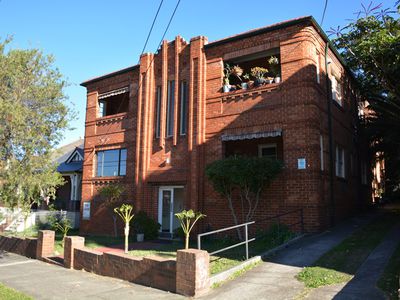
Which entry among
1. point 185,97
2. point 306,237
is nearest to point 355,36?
point 185,97

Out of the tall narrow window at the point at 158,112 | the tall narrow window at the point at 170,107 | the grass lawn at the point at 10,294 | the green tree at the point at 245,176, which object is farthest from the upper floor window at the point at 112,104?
the grass lawn at the point at 10,294

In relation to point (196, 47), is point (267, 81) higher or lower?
lower

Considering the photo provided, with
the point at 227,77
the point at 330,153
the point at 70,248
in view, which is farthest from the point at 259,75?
the point at 70,248

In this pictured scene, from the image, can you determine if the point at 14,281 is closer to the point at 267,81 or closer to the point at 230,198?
the point at 230,198

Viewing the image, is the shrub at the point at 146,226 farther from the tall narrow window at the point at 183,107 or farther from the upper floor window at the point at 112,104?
the upper floor window at the point at 112,104

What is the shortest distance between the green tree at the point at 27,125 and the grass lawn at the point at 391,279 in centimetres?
1094

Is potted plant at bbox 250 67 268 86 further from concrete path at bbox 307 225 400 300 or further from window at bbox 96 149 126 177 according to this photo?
window at bbox 96 149 126 177

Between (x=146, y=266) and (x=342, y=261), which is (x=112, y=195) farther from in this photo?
(x=342, y=261)

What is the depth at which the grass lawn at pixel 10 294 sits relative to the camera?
7619 mm

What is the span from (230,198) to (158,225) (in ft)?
13.4

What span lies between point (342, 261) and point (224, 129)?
23.5 ft

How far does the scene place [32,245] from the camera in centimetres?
1355

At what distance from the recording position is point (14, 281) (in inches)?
376

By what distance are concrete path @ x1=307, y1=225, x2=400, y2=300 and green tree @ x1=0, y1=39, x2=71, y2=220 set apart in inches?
403
